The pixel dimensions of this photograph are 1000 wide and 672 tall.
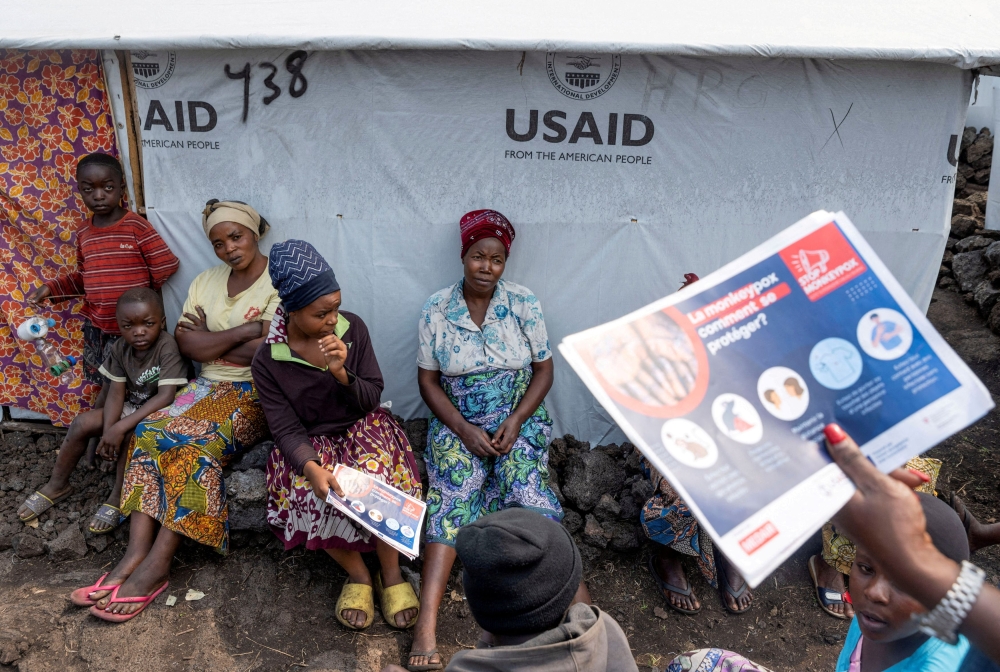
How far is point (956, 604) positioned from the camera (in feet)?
4.19

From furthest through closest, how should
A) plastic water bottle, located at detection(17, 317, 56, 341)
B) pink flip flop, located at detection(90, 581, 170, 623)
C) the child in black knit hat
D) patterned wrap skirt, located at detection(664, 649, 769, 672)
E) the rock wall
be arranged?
the rock wall, plastic water bottle, located at detection(17, 317, 56, 341), pink flip flop, located at detection(90, 581, 170, 623), patterned wrap skirt, located at detection(664, 649, 769, 672), the child in black knit hat

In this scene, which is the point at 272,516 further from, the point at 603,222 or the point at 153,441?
the point at 603,222

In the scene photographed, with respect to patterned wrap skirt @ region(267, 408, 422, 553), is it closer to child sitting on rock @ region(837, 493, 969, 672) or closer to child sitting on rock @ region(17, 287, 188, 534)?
child sitting on rock @ region(17, 287, 188, 534)

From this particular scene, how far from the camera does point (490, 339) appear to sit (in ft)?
12.1

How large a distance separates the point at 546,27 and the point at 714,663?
9.13 feet

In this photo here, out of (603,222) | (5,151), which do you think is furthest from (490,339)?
(5,151)

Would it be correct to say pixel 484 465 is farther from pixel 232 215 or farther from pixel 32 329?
pixel 32 329

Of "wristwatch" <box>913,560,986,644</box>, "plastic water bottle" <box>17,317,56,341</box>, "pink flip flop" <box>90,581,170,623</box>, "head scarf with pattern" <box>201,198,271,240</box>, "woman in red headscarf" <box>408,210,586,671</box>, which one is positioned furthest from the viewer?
"plastic water bottle" <box>17,317,56,341</box>

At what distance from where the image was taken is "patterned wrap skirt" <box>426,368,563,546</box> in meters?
3.44

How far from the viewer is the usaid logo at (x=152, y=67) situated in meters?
3.88

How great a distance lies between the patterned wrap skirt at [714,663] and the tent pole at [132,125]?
3.70 m

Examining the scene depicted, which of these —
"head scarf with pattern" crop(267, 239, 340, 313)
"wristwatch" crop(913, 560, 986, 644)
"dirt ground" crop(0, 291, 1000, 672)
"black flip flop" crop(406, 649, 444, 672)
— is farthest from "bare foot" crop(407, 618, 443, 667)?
"wristwatch" crop(913, 560, 986, 644)

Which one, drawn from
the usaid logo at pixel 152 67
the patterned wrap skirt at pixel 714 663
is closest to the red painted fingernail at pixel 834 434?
the patterned wrap skirt at pixel 714 663

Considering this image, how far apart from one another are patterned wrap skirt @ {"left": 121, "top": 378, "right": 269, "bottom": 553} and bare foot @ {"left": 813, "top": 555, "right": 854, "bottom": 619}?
295 cm
